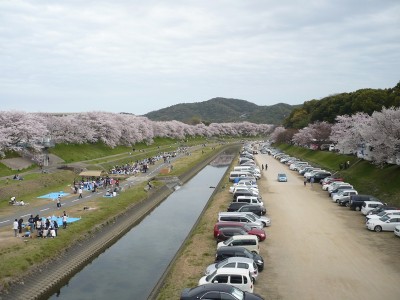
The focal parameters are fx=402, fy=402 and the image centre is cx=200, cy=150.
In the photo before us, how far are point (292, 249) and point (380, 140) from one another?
65.9 feet

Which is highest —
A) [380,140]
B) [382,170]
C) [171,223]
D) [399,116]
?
[399,116]

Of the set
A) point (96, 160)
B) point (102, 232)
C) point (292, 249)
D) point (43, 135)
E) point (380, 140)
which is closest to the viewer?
point (292, 249)

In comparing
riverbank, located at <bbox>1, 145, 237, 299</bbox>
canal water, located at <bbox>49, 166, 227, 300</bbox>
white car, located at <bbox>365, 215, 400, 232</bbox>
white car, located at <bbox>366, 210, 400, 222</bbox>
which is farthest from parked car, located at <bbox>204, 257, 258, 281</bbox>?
white car, located at <bbox>366, 210, 400, 222</bbox>

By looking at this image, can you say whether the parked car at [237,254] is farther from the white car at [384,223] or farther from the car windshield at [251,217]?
the white car at [384,223]

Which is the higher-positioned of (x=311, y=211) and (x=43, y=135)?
(x=43, y=135)

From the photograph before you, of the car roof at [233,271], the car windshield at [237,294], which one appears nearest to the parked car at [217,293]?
the car windshield at [237,294]

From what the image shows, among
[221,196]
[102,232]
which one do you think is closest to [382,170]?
[221,196]

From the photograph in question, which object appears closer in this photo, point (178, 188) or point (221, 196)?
point (221, 196)

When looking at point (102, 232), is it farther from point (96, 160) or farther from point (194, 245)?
point (96, 160)

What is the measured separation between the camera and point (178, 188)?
5931 cm

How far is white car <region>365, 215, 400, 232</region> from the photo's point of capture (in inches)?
1134

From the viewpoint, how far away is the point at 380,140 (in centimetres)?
3950

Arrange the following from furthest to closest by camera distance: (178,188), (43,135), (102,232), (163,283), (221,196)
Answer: (43,135)
(178,188)
(221,196)
(102,232)
(163,283)

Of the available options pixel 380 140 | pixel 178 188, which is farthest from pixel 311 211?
pixel 178 188
